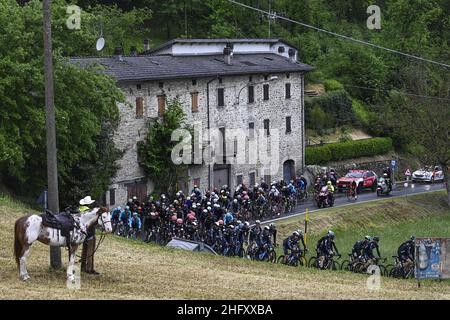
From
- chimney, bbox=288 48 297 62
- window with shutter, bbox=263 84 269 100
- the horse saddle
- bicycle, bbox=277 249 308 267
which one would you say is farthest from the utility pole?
chimney, bbox=288 48 297 62

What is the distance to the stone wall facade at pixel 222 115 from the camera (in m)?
49.7

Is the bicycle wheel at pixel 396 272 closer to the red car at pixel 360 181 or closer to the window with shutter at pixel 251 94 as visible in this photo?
the red car at pixel 360 181

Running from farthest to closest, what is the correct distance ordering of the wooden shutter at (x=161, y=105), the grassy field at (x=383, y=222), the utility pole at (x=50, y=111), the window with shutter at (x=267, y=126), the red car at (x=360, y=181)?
the window with shutter at (x=267, y=126)
the red car at (x=360, y=181)
the wooden shutter at (x=161, y=105)
the grassy field at (x=383, y=222)
the utility pole at (x=50, y=111)

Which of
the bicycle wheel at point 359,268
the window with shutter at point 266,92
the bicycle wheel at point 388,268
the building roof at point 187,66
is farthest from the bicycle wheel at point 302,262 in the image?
the window with shutter at point 266,92

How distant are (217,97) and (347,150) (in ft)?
48.4

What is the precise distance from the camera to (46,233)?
831 inches

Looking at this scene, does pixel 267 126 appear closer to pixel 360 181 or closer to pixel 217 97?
pixel 217 97

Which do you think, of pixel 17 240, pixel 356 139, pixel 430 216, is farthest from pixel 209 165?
pixel 17 240

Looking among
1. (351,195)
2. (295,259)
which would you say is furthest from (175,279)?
(351,195)

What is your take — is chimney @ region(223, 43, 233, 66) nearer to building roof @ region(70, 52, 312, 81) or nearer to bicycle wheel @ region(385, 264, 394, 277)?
building roof @ region(70, 52, 312, 81)

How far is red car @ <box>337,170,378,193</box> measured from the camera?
58.3 m

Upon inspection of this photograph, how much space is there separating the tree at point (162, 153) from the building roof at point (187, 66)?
7.67ft

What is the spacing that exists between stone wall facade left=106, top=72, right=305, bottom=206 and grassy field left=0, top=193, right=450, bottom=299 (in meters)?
15.1

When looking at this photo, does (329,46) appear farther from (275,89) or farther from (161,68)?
(161,68)
